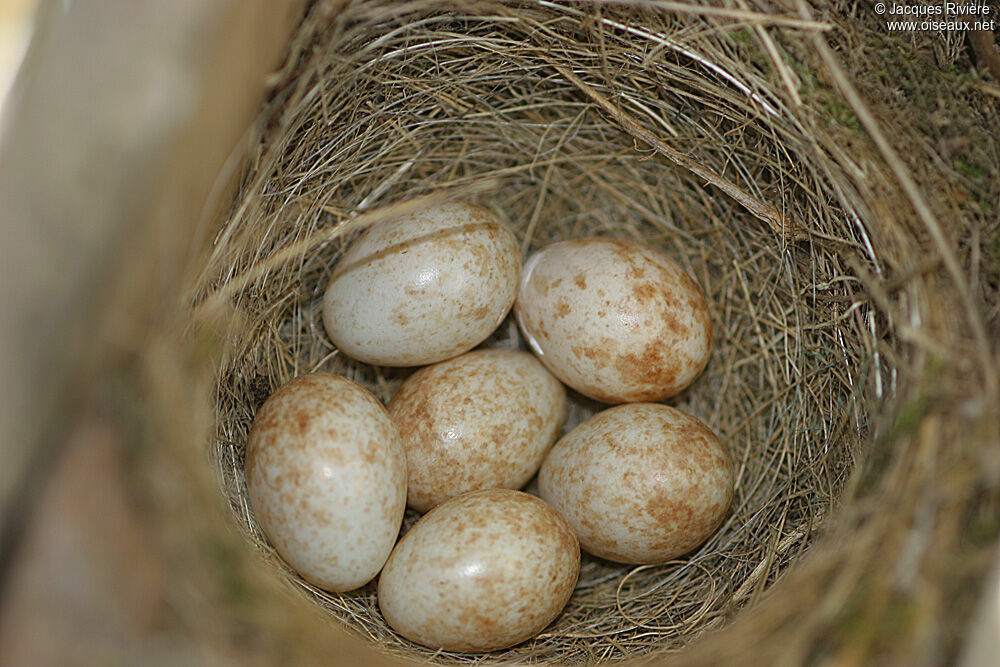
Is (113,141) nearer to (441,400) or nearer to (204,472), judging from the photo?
(204,472)

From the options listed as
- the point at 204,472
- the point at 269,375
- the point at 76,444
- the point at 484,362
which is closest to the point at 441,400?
the point at 484,362

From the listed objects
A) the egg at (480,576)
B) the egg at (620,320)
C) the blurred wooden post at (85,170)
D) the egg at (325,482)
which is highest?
the blurred wooden post at (85,170)

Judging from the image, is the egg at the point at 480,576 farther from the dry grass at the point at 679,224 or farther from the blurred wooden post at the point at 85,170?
the blurred wooden post at the point at 85,170
